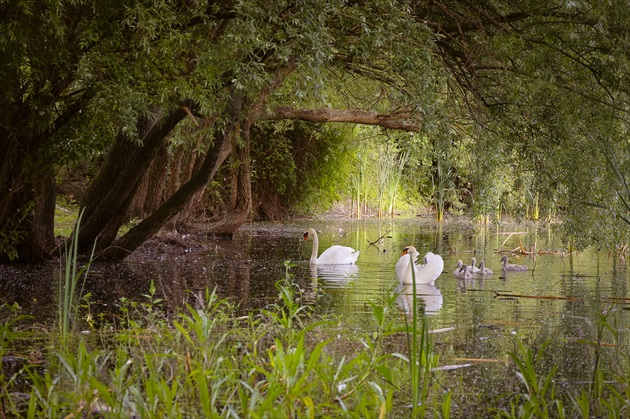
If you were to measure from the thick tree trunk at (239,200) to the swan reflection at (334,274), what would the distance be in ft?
19.1

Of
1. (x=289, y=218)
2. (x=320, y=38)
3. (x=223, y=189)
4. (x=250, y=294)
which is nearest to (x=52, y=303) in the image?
(x=250, y=294)

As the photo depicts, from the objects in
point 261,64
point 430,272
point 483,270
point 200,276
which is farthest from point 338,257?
point 261,64

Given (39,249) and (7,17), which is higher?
(7,17)

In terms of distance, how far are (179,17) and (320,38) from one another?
1.45m

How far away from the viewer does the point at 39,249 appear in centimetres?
1322

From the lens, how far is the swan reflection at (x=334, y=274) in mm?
12304

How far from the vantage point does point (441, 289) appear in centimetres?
1205

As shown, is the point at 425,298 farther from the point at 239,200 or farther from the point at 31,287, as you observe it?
the point at 239,200

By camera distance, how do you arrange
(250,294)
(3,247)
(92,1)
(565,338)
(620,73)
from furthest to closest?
1. (3,247)
2. (250,294)
3. (620,73)
4. (92,1)
5. (565,338)

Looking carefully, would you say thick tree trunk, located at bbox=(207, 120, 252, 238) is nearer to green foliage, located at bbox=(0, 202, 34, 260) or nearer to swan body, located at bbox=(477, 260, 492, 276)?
swan body, located at bbox=(477, 260, 492, 276)

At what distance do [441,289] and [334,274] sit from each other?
2.08 meters

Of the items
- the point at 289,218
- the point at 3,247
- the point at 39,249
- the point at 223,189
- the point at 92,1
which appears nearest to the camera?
the point at 92,1

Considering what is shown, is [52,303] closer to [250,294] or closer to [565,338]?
[250,294]

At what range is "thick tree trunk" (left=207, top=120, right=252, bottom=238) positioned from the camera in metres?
20.6
